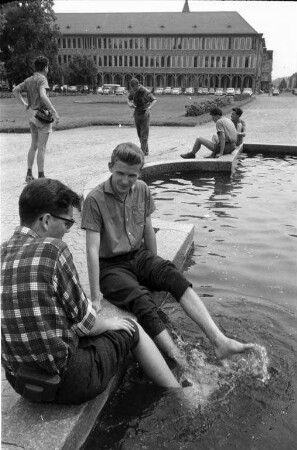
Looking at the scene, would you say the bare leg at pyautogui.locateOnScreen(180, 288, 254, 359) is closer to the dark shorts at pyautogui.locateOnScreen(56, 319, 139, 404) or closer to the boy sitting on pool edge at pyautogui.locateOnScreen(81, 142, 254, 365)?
the boy sitting on pool edge at pyautogui.locateOnScreen(81, 142, 254, 365)

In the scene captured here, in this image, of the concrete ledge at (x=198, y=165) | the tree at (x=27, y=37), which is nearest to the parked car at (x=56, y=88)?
the tree at (x=27, y=37)

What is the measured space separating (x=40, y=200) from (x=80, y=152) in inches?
387

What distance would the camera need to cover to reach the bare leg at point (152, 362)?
260 cm

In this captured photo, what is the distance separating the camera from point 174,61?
302 ft

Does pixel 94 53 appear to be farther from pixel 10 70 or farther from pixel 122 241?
pixel 122 241

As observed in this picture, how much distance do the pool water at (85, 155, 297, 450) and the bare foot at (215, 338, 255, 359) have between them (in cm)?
21

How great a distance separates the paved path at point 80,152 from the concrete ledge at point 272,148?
107cm

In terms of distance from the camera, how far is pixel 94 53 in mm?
93812

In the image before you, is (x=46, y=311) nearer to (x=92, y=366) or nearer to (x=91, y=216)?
(x=92, y=366)

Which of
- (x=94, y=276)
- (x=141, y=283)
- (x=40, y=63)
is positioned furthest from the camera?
(x=40, y=63)

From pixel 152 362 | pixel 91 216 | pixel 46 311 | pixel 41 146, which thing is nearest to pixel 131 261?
pixel 91 216

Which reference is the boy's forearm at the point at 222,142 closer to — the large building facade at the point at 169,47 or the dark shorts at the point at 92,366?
the dark shorts at the point at 92,366

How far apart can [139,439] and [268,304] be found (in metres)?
2.04

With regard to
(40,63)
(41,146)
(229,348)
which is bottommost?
(229,348)
